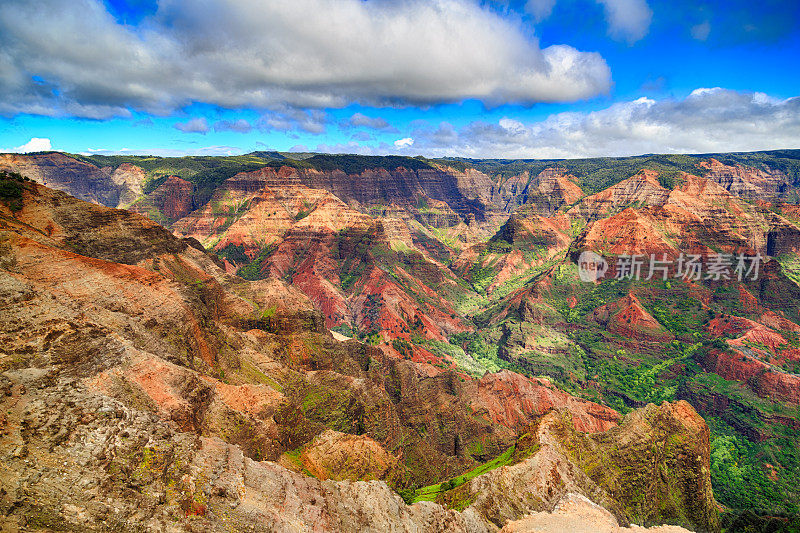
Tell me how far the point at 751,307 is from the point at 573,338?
65274mm

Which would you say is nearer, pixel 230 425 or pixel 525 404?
pixel 230 425

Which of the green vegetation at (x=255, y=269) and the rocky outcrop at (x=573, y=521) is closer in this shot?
the rocky outcrop at (x=573, y=521)

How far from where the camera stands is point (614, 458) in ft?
171

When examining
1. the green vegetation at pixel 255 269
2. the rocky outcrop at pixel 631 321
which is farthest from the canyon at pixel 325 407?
the green vegetation at pixel 255 269

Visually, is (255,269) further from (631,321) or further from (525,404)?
(631,321)

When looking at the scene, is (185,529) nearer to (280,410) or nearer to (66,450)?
(66,450)

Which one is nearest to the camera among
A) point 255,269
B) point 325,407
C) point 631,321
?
point 325,407

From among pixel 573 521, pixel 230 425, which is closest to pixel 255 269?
pixel 230 425

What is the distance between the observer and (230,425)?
4634cm

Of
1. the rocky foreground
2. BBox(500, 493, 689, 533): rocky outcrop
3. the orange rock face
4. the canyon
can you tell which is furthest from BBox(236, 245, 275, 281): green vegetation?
BBox(500, 493, 689, 533): rocky outcrop

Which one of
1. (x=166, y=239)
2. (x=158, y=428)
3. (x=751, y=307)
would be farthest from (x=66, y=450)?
(x=751, y=307)

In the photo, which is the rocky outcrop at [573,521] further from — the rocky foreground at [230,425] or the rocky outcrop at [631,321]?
the rocky outcrop at [631,321]

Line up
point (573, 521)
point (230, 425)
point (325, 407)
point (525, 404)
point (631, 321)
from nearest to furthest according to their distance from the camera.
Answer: point (573, 521), point (230, 425), point (325, 407), point (525, 404), point (631, 321)

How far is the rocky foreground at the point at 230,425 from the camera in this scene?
2394 centimetres
